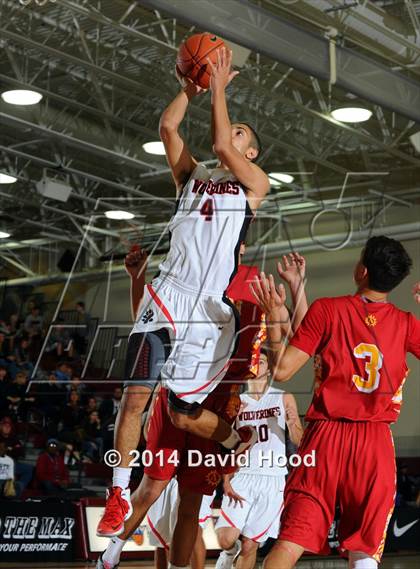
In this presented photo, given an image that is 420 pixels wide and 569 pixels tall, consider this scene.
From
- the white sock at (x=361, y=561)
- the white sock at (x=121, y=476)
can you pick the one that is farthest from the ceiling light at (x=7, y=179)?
the white sock at (x=361, y=561)

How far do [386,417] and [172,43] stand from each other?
30.3ft

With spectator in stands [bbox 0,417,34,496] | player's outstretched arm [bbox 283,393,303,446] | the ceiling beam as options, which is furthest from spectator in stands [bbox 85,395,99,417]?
player's outstretched arm [bbox 283,393,303,446]

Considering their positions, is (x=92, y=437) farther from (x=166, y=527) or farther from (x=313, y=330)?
(x=313, y=330)

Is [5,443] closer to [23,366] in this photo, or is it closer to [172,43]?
[23,366]

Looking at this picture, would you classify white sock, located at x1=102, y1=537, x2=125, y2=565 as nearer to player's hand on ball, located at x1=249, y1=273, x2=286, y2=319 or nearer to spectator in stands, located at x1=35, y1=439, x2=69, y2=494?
player's hand on ball, located at x1=249, y1=273, x2=286, y2=319

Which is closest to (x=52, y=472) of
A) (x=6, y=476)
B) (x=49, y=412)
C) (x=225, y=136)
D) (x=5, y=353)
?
(x=6, y=476)

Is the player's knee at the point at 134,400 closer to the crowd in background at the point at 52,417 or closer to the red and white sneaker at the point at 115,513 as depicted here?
the red and white sneaker at the point at 115,513

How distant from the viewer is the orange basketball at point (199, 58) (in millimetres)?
5449

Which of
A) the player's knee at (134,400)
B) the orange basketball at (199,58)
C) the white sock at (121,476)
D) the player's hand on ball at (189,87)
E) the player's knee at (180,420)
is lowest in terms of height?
the white sock at (121,476)

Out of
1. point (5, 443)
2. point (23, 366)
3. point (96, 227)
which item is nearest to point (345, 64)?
point (5, 443)

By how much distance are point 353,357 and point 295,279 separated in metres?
0.62

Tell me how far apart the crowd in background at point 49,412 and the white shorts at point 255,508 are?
13.2 ft

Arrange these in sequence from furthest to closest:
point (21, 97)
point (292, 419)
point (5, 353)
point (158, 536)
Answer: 1. point (5, 353)
2. point (21, 97)
3. point (292, 419)
4. point (158, 536)

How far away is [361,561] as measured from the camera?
4.48m
